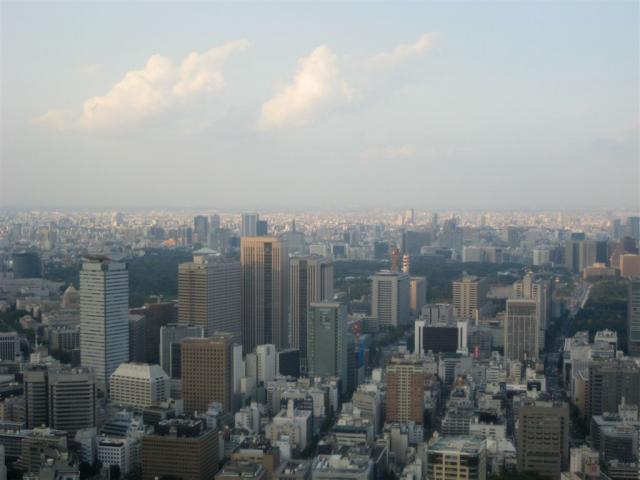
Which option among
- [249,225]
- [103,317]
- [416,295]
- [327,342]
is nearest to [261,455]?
[327,342]

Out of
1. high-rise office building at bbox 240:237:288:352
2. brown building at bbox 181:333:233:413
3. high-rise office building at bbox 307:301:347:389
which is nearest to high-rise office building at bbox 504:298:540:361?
high-rise office building at bbox 307:301:347:389

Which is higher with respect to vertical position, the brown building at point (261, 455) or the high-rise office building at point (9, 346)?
the high-rise office building at point (9, 346)

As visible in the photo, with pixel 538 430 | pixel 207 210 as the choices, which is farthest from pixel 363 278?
pixel 538 430

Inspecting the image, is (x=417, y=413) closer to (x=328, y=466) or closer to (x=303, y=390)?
(x=303, y=390)

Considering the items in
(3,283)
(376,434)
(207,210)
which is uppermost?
(207,210)

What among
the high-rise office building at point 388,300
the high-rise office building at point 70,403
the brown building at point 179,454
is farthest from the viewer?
the high-rise office building at point 388,300

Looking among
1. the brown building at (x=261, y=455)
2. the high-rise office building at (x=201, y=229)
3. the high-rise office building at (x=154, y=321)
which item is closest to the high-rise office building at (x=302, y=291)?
the high-rise office building at (x=154, y=321)

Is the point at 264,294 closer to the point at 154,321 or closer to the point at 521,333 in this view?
the point at 154,321

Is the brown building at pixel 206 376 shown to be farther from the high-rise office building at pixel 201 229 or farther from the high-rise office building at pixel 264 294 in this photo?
the high-rise office building at pixel 201 229
